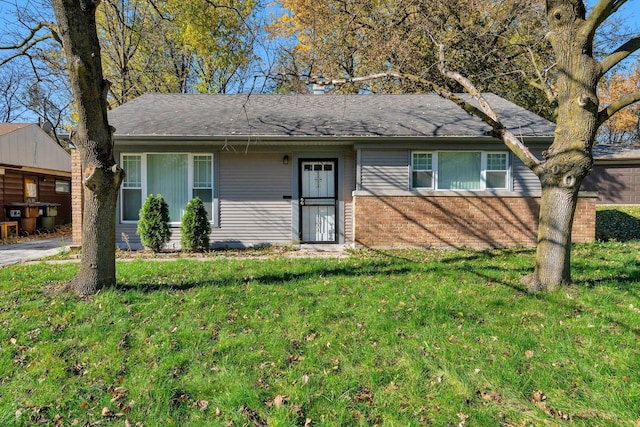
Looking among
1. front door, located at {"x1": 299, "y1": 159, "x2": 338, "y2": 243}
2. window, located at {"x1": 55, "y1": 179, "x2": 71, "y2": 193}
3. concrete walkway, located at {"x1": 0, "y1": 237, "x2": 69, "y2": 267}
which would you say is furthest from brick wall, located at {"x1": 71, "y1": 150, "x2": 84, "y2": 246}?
window, located at {"x1": 55, "y1": 179, "x2": 71, "y2": 193}

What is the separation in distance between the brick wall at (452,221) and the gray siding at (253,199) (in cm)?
190

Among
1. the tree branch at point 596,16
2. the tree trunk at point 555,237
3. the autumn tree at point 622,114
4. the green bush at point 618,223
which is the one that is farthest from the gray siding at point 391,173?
the autumn tree at point 622,114

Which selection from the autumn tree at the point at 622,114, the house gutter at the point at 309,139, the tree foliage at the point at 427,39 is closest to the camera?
the house gutter at the point at 309,139

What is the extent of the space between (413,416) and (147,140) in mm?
7904

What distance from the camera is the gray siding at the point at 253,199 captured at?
890cm

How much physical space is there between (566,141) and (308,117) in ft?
20.4

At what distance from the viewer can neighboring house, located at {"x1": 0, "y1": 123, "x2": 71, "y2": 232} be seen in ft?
41.6

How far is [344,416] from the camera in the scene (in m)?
2.58

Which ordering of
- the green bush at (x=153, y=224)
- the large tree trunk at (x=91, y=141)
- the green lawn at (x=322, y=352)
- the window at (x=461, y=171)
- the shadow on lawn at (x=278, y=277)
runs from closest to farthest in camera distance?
1. the green lawn at (x=322, y=352)
2. the large tree trunk at (x=91, y=141)
3. the shadow on lawn at (x=278, y=277)
4. the green bush at (x=153, y=224)
5. the window at (x=461, y=171)

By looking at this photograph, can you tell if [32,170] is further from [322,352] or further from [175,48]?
[322,352]

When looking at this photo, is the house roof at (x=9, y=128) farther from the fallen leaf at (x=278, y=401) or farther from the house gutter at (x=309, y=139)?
the fallen leaf at (x=278, y=401)

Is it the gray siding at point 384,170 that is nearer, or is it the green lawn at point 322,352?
the green lawn at point 322,352

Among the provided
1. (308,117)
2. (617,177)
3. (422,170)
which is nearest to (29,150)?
(308,117)

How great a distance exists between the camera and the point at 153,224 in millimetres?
7980
